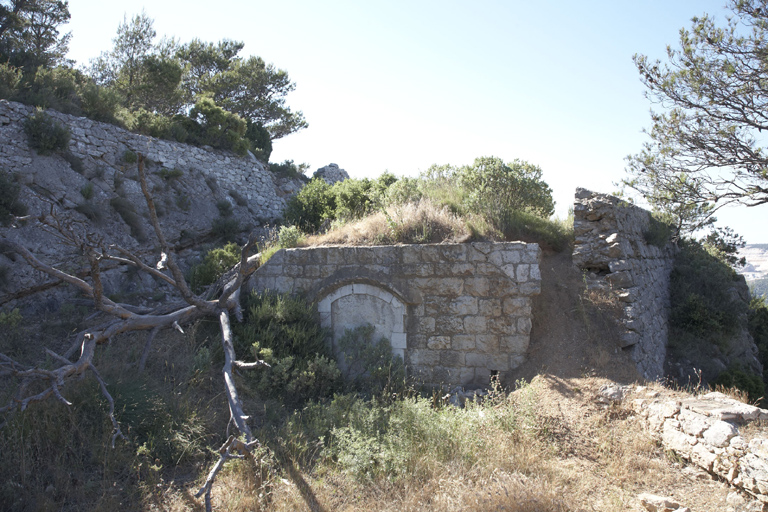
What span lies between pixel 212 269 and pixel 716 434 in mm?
8497

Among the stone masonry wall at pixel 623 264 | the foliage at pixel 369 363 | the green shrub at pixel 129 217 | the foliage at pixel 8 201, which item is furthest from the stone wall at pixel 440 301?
the foliage at pixel 8 201

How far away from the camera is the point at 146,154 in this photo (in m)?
14.0

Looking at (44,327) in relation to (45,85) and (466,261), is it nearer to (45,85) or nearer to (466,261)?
(466,261)

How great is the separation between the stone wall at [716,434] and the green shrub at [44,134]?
13650mm

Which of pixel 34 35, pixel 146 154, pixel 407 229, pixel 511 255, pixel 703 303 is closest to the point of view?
pixel 511 255

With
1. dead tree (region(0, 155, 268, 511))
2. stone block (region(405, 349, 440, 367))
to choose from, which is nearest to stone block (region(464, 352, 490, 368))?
stone block (region(405, 349, 440, 367))

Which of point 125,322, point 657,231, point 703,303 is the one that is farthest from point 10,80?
point 703,303

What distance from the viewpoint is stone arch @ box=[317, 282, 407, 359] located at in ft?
24.0

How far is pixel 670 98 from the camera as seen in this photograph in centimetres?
729

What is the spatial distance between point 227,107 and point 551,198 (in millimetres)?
19169

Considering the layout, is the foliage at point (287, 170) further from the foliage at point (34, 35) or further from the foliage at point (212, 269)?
the foliage at point (212, 269)

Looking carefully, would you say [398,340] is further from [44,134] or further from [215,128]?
[215,128]

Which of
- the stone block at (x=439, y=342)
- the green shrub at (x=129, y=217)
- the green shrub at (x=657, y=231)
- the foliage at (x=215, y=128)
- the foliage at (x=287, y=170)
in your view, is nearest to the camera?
the stone block at (x=439, y=342)

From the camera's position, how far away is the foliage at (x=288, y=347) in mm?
6492
